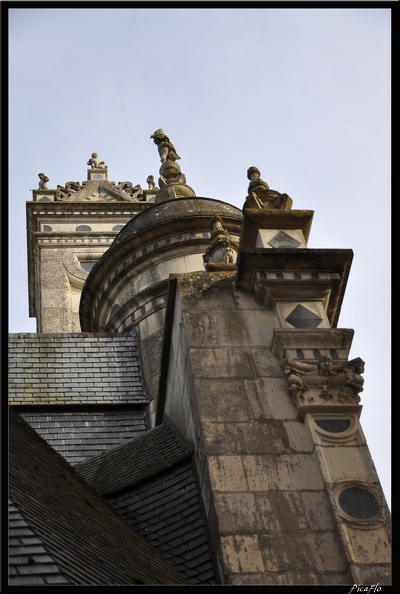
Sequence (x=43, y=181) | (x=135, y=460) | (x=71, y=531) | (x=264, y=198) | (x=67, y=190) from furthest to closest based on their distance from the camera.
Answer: (x=43, y=181)
(x=67, y=190)
(x=264, y=198)
(x=135, y=460)
(x=71, y=531)

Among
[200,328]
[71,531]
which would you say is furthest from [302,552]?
[200,328]

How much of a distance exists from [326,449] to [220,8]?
11.1ft

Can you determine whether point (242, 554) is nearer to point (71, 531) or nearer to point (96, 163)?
point (71, 531)

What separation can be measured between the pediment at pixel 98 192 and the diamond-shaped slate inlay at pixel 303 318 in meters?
21.8

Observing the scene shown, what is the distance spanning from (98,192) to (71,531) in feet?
83.3

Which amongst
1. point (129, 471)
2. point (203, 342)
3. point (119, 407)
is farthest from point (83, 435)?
point (203, 342)

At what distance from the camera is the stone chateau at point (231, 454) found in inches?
294

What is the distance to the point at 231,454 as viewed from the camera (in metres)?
8.38

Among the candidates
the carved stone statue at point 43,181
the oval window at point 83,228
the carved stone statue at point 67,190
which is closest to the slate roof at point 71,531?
the oval window at point 83,228

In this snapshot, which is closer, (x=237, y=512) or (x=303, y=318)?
(x=237, y=512)
